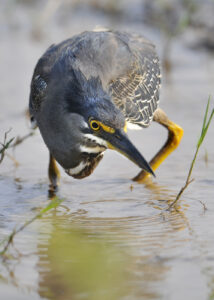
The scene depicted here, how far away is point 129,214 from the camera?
4789mm

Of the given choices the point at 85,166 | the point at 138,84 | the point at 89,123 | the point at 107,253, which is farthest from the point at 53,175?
the point at 107,253

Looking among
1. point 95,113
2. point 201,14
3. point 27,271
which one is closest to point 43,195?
point 95,113

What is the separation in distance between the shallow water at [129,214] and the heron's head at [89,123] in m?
0.45

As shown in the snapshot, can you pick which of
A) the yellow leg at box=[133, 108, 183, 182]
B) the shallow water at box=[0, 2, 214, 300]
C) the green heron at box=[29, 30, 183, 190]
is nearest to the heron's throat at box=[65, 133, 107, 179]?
the green heron at box=[29, 30, 183, 190]

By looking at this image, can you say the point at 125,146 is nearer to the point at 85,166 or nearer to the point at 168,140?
the point at 85,166

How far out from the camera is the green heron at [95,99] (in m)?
4.48

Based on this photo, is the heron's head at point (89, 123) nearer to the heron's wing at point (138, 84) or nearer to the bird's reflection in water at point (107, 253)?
the bird's reflection in water at point (107, 253)

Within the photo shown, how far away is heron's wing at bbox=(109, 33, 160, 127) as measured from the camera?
538 centimetres

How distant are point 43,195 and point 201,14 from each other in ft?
22.0

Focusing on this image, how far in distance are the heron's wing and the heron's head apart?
23.7 inches

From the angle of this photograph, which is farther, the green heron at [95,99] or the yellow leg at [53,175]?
the yellow leg at [53,175]

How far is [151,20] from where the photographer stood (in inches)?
460

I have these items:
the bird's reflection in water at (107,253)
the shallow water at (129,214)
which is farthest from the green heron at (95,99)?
the bird's reflection in water at (107,253)

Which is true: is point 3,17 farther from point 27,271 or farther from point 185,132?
point 27,271
